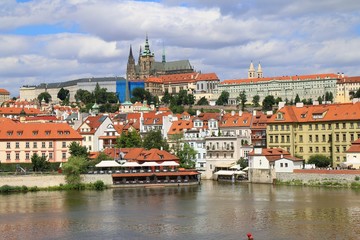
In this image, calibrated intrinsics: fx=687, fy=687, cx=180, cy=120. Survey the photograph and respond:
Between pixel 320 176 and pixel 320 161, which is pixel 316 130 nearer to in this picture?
pixel 320 161

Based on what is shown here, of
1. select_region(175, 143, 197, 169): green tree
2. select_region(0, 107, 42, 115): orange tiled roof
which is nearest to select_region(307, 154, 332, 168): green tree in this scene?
select_region(175, 143, 197, 169): green tree

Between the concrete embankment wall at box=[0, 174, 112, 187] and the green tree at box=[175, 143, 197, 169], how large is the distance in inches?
494

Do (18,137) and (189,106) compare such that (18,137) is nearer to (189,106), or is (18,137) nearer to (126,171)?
(126,171)

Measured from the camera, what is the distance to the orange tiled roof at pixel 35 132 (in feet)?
250

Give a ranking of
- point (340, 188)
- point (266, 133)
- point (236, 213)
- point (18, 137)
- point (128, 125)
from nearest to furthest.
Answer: point (236, 213)
point (340, 188)
point (18, 137)
point (266, 133)
point (128, 125)

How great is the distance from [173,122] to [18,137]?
78.9 ft

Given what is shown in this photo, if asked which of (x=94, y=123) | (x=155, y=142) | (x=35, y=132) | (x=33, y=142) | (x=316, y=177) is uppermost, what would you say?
(x=94, y=123)

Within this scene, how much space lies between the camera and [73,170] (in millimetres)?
65250

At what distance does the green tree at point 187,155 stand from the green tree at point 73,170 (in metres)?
14.3

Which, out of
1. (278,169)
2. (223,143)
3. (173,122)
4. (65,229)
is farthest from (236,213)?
(173,122)

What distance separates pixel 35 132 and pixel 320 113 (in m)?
32.2

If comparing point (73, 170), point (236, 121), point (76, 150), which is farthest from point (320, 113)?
point (73, 170)

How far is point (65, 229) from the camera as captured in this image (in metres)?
41.7

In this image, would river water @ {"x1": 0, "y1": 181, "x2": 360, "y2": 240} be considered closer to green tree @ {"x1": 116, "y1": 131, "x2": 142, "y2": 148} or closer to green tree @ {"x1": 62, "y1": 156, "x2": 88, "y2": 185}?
green tree @ {"x1": 62, "y1": 156, "x2": 88, "y2": 185}
